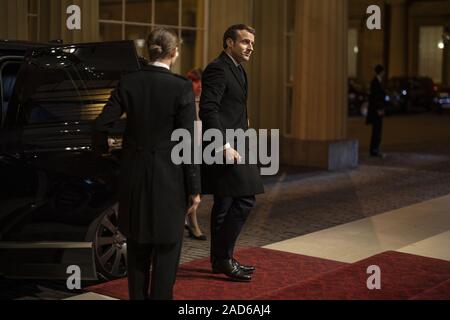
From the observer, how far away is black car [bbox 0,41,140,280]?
5.51 meters

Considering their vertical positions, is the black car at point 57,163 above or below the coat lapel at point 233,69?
below

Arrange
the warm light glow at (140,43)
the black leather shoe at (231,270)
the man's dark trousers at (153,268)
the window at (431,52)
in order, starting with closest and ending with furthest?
the man's dark trousers at (153,268) → the black leather shoe at (231,270) → the warm light glow at (140,43) → the window at (431,52)

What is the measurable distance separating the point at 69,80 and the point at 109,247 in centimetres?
130

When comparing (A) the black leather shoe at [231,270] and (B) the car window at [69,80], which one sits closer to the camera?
(B) the car window at [69,80]

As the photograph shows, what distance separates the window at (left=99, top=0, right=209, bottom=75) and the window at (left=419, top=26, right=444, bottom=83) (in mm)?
35706

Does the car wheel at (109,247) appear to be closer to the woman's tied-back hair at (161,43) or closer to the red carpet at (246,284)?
the red carpet at (246,284)

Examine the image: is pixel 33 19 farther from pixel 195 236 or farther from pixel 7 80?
pixel 7 80

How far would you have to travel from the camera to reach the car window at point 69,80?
5746 millimetres

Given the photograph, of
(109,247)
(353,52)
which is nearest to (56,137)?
(109,247)

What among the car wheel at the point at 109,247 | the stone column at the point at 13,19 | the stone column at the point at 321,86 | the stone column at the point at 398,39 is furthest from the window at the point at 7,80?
the stone column at the point at 398,39

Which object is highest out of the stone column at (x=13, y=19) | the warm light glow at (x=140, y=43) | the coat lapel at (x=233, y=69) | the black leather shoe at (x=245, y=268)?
the stone column at (x=13, y=19)

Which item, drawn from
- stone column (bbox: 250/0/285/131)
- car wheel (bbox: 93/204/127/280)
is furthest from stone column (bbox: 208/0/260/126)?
car wheel (bbox: 93/204/127/280)

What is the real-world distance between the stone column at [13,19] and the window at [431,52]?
40.0 metres
